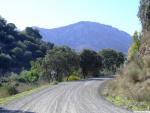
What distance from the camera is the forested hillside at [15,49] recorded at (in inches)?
4975

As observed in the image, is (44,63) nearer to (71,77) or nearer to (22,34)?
(71,77)

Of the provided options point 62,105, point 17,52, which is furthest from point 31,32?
point 62,105

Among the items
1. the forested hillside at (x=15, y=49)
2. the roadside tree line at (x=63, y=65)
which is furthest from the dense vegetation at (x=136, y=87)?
the forested hillside at (x=15, y=49)

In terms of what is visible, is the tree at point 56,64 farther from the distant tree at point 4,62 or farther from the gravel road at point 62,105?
the gravel road at point 62,105

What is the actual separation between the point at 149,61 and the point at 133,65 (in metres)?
2.99

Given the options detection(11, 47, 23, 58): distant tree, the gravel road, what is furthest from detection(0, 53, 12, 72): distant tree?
the gravel road

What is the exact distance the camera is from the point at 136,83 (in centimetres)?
3669

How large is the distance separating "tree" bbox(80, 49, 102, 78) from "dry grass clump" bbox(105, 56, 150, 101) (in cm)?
6395

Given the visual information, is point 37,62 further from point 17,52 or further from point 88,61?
point 17,52

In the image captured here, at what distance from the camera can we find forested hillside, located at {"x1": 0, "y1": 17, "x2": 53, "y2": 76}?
12638 cm

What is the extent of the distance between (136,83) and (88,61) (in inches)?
2806

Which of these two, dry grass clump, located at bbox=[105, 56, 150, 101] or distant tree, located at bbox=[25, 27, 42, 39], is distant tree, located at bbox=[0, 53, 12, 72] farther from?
dry grass clump, located at bbox=[105, 56, 150, 101]

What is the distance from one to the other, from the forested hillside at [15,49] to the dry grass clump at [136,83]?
79.7m

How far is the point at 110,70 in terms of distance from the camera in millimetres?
148250
